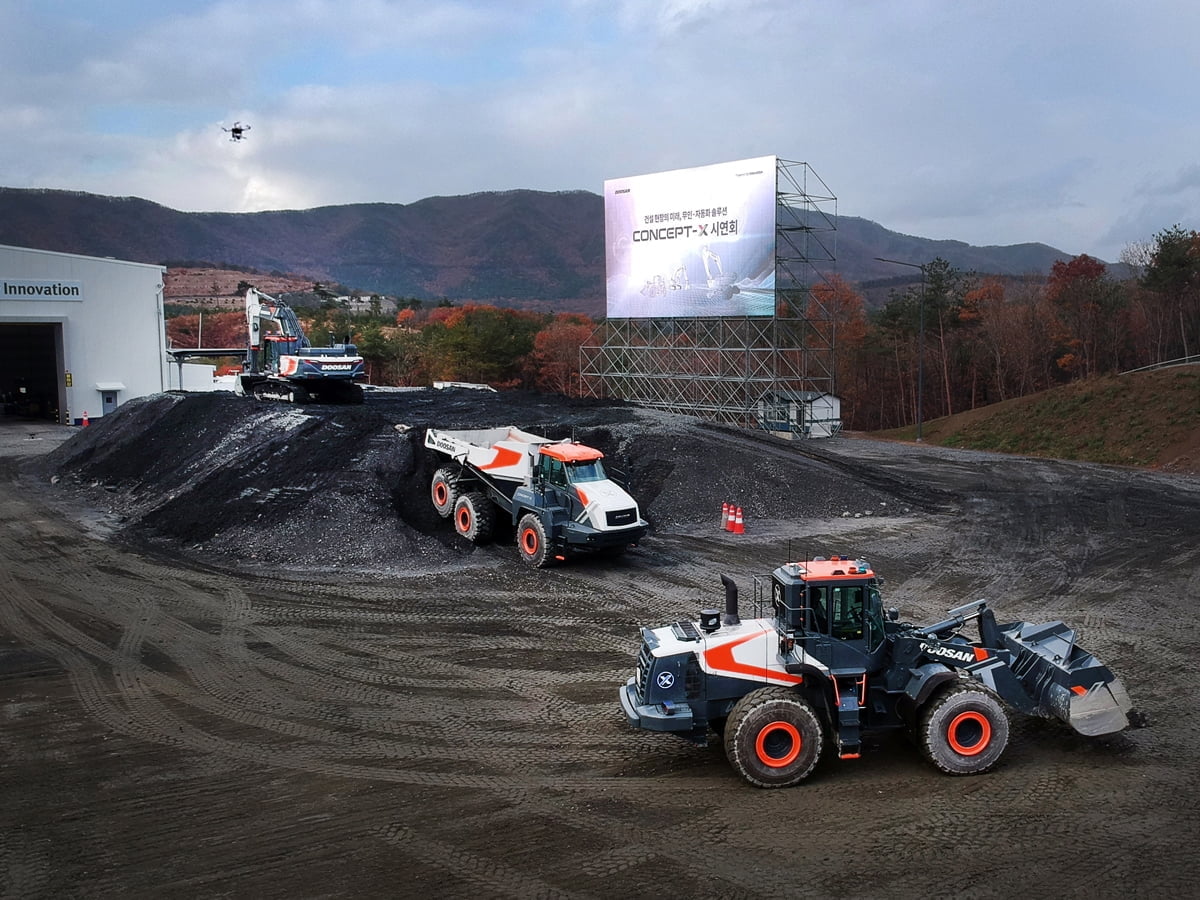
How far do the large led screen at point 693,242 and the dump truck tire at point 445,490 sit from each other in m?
23.2

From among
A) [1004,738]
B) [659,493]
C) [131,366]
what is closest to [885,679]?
[1004,738]

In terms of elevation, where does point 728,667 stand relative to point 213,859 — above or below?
above

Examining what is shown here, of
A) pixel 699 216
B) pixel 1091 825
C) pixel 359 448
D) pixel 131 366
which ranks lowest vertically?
pixel 1091 825

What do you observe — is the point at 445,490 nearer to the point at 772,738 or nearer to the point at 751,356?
the point at 772,738

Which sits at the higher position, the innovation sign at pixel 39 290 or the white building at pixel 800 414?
the innovation sign at pixel 39 290

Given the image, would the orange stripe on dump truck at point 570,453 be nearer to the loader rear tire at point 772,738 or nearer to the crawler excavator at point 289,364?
the loader rear tire at point 772,738

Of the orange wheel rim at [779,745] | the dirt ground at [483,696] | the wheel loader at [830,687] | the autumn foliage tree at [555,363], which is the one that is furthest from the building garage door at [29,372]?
the orange wheel rim at [779,745]

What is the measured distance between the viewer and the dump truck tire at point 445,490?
72.4 ft

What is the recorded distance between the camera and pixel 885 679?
9.98 metres

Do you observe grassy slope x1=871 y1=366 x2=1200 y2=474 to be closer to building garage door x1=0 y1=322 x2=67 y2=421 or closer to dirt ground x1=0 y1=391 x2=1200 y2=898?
dirt ground x1=0 y1=391 x2=1200 y2=898

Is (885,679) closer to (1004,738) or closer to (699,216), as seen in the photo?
(1004,738)

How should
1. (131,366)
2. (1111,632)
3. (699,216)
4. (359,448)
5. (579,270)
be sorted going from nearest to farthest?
1. (1111,632)
2. (359,448)
3. (699,216)
4. (131,366)
5. (579,270)

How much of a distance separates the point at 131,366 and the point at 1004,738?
48.5m

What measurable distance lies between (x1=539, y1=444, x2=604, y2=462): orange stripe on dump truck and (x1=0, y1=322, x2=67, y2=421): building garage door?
39715mm
